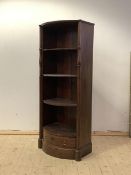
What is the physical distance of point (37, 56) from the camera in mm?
4391

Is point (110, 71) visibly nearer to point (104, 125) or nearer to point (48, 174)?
point (104, 125)

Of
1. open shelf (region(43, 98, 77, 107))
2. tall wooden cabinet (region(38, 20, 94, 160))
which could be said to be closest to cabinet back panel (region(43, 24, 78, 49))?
tall wooden cabinet (region(38, 20, 94, 160))

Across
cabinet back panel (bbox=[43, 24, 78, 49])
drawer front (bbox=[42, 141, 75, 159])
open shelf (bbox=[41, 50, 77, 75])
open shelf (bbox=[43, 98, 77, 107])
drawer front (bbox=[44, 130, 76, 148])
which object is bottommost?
drawer front (bbox=[42, 141, 75, 159])

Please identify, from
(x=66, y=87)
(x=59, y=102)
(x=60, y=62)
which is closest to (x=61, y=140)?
(x=59, y=102)

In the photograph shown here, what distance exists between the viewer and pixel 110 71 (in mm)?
4387

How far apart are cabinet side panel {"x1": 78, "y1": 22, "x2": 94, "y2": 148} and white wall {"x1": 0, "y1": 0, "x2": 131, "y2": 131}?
3.14 feet

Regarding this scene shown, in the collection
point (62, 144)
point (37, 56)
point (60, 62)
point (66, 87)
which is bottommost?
point (62, 144)

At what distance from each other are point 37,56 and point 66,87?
0.91m

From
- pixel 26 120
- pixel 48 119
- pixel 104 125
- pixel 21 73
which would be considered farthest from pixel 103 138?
pixel 21 73

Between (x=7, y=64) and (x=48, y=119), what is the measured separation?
1.27m

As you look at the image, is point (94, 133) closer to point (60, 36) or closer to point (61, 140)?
point (61, 140)

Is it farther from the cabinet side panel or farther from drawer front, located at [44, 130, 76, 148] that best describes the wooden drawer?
the cabinet side panel

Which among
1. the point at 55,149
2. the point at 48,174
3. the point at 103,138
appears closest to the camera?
the point at 48,174

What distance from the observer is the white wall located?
170 inches
